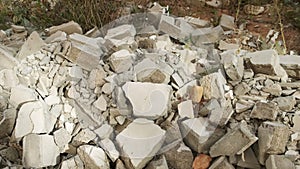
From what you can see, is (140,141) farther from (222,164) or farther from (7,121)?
(7,121)

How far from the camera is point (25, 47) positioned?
258 centimetres

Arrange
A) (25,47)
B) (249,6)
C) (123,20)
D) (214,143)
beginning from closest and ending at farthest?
(214,143) < (25,47) < (123,20) < (249,6)

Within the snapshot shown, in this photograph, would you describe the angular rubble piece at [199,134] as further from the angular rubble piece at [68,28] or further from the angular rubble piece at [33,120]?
the angular rubble piece at [68,28]

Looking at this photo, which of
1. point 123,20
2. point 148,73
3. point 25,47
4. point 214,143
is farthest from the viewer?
point 123,20

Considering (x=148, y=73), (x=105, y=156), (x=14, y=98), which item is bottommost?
(x=105, y=156)

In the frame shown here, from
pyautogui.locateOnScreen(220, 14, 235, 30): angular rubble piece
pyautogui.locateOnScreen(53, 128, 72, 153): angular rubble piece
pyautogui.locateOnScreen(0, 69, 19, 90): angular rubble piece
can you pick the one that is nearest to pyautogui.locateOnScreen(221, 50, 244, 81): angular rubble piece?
pyautogui.locateOnScreen(220, 14, 235, 30): angular rubble piece

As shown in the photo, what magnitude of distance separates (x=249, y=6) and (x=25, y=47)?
183cm

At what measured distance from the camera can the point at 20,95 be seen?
2.33 metres

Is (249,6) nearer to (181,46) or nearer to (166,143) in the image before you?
(181,46)

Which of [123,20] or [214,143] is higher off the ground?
[123,20]

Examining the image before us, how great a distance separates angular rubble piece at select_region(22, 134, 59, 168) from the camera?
7.35 feet

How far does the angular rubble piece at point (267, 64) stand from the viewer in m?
2.38

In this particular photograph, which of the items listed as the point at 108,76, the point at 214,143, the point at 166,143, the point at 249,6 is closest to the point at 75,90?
the point at 108,76

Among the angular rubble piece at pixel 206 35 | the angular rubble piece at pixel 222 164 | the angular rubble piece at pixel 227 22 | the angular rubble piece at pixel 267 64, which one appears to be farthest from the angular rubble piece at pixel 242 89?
the angular rubble piece at pixel 227 22
